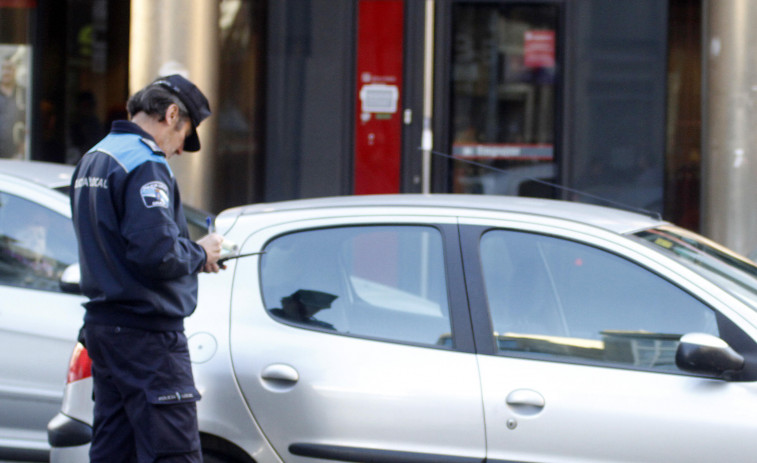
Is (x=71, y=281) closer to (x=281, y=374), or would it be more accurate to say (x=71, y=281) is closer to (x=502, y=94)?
(x=281, y=374)

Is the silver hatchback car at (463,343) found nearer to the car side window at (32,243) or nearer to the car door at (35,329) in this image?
the car door at (35,329)

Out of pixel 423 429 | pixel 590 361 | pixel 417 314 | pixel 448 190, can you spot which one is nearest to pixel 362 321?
pixel 417 314

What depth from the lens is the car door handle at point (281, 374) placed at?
3393 mm

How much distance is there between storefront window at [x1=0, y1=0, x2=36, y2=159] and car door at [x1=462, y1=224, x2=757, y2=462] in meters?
7.84

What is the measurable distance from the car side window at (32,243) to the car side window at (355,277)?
1531 mm

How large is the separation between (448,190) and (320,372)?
240 inches

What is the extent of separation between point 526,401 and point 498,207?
0.76 m

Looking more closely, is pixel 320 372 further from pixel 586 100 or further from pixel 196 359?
pixel 586 100

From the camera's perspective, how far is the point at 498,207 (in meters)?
3.62

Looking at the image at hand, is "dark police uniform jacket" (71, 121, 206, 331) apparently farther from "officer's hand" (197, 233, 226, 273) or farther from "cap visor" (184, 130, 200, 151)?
"cap visor" (184, 130, 200, 151)

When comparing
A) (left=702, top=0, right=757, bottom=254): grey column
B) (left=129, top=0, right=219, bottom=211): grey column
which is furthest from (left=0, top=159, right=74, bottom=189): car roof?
(left=702, top=0, right=757, bottom=254): grey column

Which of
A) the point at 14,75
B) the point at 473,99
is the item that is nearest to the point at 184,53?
the point at 14,75

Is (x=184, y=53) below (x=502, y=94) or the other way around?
the other way around

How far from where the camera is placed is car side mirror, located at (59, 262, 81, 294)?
13.8 ft
